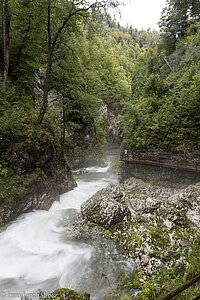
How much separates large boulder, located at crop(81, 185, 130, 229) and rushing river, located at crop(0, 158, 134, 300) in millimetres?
796

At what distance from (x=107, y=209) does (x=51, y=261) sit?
8.46ft

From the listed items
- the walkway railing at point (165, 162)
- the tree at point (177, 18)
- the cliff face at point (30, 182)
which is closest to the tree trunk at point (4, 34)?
the cliff face at point (30, 182)

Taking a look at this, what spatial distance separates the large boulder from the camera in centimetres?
600

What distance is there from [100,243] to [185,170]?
26.8 ft

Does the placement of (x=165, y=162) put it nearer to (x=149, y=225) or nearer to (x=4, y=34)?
(x=149, y=225)

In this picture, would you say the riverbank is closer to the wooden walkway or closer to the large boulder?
the large boulder

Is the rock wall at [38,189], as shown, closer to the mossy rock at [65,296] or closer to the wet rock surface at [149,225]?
the wet rock surface at [149,225]

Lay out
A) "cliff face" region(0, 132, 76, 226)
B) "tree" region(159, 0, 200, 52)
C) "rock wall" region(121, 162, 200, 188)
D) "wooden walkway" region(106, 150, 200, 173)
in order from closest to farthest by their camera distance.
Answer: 1. "cliff face" region(0, 132, 76, 226)
2. "wooden walkway" region(106, 150, 200, 173)
3. "rock wall" region(121, 162, 200, 188)
4. "tree" region(159, 0, 200, 52)

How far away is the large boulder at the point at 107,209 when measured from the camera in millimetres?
5998

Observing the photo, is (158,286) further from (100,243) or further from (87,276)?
(100,243)

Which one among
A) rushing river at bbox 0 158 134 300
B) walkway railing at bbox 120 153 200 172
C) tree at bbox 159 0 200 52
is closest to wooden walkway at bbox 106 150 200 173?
walkway railing at bbox 120 153 200 172

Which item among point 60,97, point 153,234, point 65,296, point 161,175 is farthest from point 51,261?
point 60,97

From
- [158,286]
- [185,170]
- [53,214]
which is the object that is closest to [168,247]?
[158,286]

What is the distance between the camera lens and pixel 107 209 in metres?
6.25
